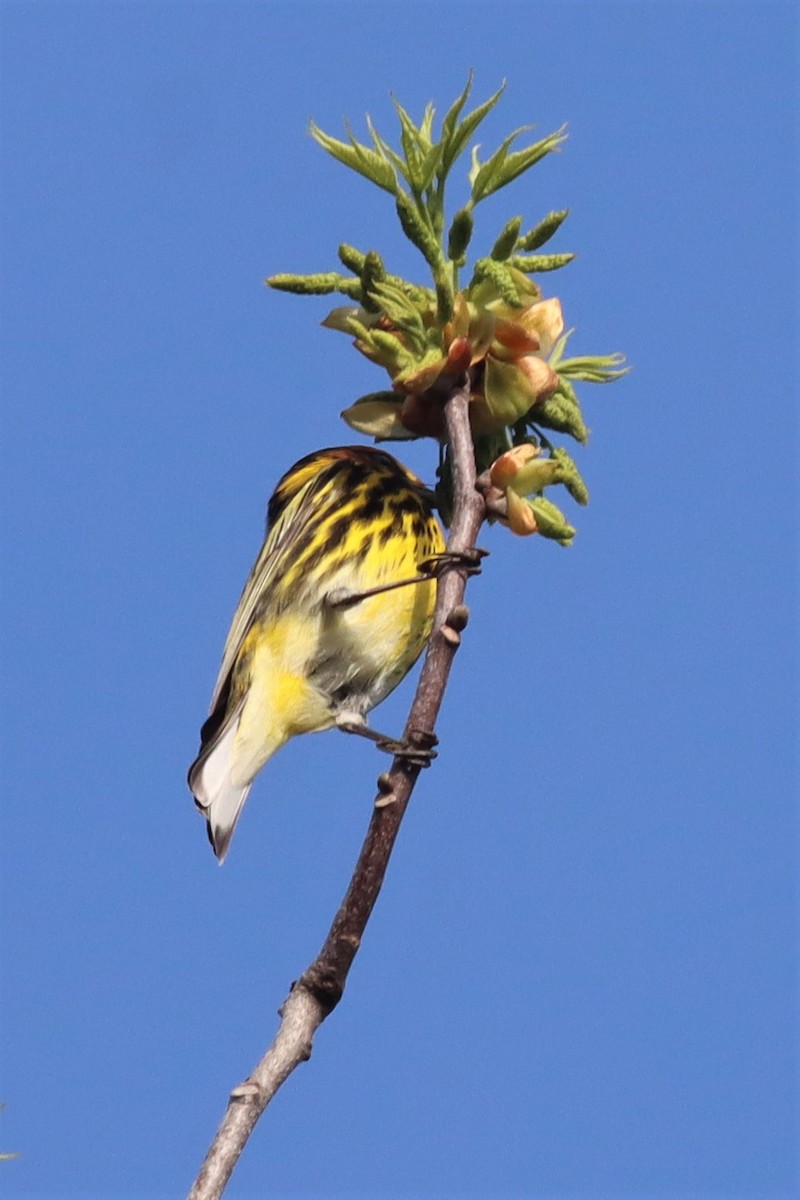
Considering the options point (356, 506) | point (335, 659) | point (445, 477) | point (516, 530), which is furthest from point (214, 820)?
point (516, 530)

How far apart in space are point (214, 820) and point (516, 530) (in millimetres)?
2183

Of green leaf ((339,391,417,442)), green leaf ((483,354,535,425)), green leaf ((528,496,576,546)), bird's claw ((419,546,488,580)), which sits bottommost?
bird's claw ((419,546,488,580))

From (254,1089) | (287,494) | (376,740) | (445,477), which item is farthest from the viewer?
(287,494)

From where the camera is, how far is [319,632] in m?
5.75

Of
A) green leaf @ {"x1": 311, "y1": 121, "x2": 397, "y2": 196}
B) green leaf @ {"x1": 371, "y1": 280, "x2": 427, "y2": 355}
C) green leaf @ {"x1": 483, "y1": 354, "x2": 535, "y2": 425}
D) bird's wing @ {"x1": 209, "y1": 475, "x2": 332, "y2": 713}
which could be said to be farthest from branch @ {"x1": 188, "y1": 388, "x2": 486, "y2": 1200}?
bird's wing @ {"x1": 209, "y1": 475, "x2": 332, "y2": 713}

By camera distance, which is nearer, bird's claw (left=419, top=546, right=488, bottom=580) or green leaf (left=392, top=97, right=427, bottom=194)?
bird's claw (left=419, top=546, right=488, bottom=580)

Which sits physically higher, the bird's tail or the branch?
the bird's tail

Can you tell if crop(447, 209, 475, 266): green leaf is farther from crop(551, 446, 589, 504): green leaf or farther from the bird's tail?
the bird's tail

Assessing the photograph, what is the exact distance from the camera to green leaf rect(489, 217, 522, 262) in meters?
3.80

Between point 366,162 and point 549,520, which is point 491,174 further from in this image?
point 549,520

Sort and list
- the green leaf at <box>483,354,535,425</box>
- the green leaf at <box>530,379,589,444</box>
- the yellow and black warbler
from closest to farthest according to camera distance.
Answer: the green leaf at <box>483,354,535,425</box>
the green leaf at <box>530,379,589,444</box>
the yellow and black warbler

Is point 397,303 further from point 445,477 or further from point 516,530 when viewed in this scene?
point 445,477

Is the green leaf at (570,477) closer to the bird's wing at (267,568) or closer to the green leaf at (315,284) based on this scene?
the green leaf at (315,284)

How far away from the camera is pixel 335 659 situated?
5730mm
